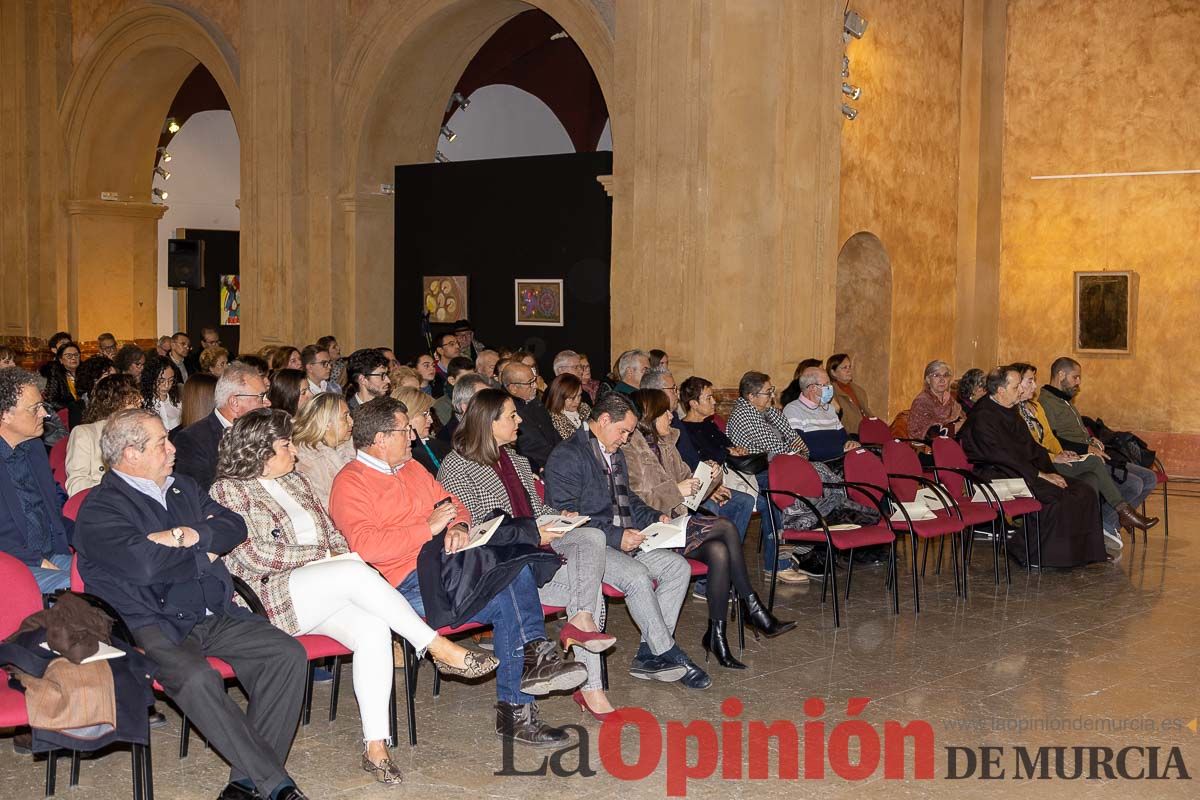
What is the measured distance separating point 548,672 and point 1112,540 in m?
5.47

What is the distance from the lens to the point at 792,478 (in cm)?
685

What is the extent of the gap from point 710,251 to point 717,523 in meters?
4.66

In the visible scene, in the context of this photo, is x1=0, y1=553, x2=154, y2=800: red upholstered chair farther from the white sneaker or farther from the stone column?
the stone column

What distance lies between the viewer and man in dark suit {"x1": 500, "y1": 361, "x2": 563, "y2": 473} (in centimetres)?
735

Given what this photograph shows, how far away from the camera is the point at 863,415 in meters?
9.66

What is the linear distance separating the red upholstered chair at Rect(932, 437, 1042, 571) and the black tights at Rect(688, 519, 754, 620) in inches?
82.0

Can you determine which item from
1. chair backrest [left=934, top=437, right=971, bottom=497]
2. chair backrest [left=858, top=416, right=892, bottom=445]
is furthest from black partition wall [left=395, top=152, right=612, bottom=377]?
chair backrest [left=934, top=437, right=971, bottom=497]

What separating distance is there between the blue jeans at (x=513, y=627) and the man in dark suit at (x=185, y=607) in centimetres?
79

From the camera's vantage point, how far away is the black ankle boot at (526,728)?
4676mm

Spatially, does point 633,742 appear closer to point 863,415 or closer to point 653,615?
point 653,615

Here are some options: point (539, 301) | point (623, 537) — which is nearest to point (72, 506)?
point (623, 537)

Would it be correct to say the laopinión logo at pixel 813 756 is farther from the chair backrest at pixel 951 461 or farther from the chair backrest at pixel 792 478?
the chair backrest at pixel 951 461

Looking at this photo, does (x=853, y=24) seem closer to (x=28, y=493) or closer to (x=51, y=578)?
(x=28, y=493)

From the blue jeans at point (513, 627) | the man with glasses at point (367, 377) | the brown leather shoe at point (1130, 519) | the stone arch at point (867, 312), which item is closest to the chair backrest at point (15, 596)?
the blue jeans at point (513, 627)
